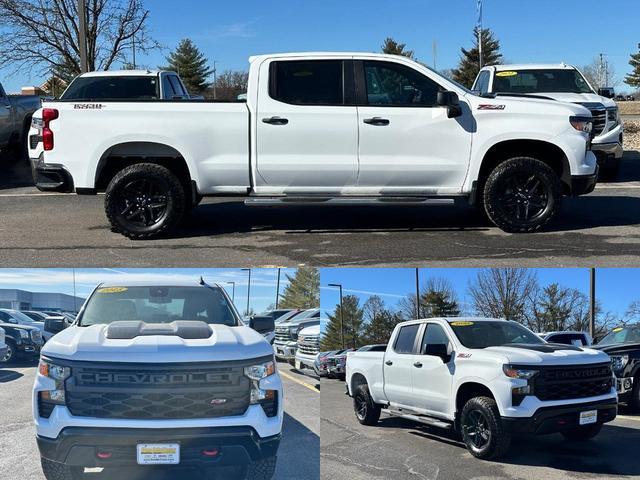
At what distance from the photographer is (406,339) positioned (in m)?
7.88

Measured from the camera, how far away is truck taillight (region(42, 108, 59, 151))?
29.7 ft

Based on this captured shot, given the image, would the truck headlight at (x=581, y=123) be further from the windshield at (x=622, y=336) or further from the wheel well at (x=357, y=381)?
the wheel well at (x=357, y=381)

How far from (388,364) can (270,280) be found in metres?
3.24

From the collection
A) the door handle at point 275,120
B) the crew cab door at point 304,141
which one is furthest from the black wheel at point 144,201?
the door handle at point 275,120

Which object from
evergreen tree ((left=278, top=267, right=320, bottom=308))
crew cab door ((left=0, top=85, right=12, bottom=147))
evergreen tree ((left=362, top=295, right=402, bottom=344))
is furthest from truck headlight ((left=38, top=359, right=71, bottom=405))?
crew cab door ((left=0, top=85, right=12, bottom=147))

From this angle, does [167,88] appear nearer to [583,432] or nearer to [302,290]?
[583,432]

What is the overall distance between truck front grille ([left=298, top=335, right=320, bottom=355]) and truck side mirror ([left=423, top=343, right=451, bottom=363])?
2243mm

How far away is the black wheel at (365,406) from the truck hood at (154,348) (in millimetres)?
3462

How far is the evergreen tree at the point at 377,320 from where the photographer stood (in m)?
6.02

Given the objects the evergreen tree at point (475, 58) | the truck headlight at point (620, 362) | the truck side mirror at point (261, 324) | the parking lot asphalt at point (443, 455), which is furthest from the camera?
the evergreen tree at point (475, 58)

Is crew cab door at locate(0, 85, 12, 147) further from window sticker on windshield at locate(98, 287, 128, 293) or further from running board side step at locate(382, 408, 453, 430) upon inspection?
window sticker on windshield at locate(98, 287, 128, 293)

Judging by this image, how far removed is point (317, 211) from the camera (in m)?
11.5

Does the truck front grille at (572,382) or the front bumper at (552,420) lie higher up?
the truck front grille at (572,382)

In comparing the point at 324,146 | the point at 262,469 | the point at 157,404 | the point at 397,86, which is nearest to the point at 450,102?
the point at 397,86
